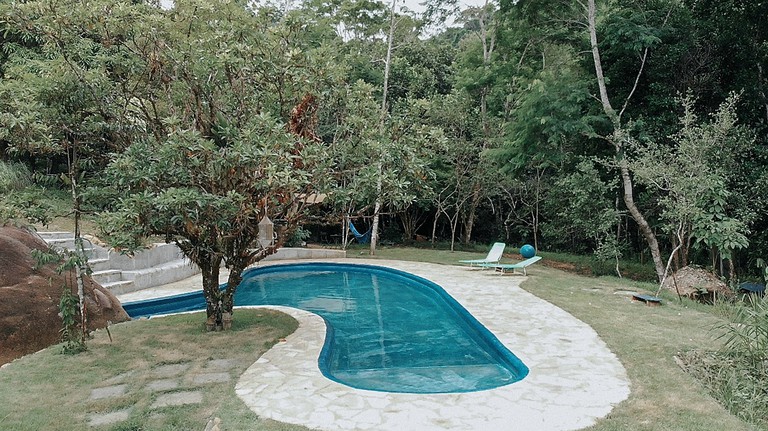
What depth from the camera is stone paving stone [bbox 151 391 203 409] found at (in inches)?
156

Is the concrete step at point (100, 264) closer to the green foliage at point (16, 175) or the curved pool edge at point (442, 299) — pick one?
the green foliage at point (16, 175)

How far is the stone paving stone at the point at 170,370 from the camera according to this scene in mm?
4688

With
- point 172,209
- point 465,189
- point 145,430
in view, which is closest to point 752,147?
point 465,189

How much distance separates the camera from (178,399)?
4074 mm

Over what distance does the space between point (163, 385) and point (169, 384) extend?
0.16 ft

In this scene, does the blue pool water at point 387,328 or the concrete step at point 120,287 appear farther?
the concrete step at point 120,287

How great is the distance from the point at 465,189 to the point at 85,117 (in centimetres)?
1232

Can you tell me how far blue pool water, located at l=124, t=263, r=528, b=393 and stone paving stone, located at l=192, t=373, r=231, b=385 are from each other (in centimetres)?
93

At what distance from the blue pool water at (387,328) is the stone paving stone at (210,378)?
928 millimetres

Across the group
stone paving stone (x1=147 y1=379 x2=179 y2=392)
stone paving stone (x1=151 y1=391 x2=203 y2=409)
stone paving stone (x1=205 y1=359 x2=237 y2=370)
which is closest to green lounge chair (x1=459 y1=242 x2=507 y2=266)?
stone paving stone (x1=205 y1=359 x2=237 y2=370)

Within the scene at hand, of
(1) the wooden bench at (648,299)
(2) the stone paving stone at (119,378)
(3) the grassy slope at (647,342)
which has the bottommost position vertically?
(2) the stone paving stone at (119,378)

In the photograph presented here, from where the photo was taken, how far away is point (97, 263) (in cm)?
915

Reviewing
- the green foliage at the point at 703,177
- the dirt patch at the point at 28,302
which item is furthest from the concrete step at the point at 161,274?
the green foliage at the point at 703,177

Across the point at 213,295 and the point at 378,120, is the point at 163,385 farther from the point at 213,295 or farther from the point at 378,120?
the point at 378,120
